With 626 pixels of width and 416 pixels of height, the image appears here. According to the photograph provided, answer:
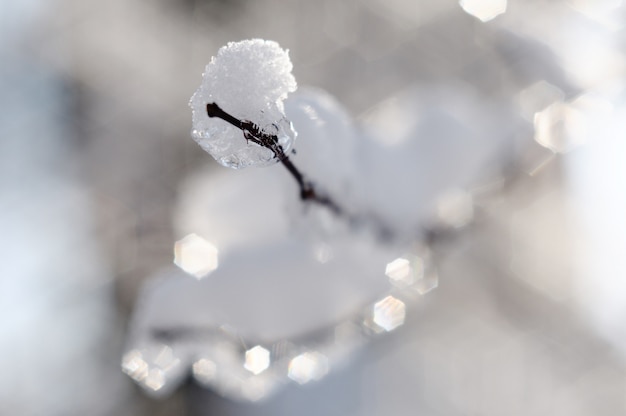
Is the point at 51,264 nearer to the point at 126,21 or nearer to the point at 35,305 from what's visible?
the point at 35,305

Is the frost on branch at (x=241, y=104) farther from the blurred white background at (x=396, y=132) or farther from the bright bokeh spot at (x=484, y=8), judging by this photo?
the bright bokeh spot at (x=484, y=8)

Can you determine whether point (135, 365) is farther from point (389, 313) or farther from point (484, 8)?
point (484, 8)

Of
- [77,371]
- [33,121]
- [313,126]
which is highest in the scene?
[313,126]

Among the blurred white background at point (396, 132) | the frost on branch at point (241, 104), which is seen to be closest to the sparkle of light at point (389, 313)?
the blurred white background at point (396, 132)

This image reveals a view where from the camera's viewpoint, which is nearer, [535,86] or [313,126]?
[313,126]

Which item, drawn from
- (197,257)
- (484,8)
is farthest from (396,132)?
(484,8)

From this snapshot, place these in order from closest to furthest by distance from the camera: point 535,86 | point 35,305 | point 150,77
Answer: point 535,86, point 35,305, point 150,77

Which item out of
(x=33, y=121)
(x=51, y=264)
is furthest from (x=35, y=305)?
(x=33, y=121)

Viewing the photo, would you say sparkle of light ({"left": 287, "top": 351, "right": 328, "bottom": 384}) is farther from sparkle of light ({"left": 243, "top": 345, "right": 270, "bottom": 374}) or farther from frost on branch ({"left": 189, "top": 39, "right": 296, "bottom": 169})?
frost on branch ({"left": 189, "top": 39, "right": 296, "bottom": 169})
